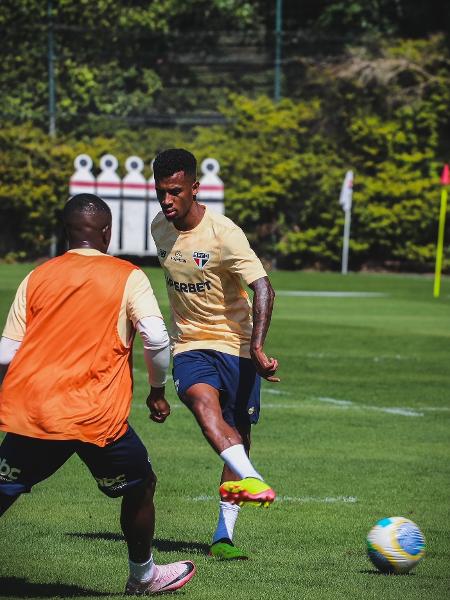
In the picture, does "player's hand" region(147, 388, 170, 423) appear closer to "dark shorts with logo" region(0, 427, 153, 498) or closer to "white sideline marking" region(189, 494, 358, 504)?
"dark shorts with logo" region(0, 427, 153, 498)

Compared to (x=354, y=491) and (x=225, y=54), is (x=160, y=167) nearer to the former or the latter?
(x=354, y=491)

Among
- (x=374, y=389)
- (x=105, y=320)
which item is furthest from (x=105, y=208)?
(x=374, y=389)

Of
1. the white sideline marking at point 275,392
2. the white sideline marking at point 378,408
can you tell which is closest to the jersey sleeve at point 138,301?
the white sideline marking at point 378,408

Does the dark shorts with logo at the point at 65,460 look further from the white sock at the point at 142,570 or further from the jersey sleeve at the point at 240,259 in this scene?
the jersey sleeve at the point at 240,259

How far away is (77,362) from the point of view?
224 inches

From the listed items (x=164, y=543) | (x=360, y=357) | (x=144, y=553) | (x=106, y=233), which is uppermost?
(x=106, y=233)

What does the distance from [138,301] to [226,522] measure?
6.41ft

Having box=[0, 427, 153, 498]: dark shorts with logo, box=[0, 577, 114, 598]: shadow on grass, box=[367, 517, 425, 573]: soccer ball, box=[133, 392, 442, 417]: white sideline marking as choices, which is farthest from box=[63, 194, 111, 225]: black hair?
box=[133, 392, 442, 417]: white sideline marking

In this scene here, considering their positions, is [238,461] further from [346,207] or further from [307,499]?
[346,207]

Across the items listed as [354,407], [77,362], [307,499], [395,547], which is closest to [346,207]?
[354,407]

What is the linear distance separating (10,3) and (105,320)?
127 feet

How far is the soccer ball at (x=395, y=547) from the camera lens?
21.9 ft

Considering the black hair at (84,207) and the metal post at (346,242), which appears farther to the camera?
the metal post at (346,242)

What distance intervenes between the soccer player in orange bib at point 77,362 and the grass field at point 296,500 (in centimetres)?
71
